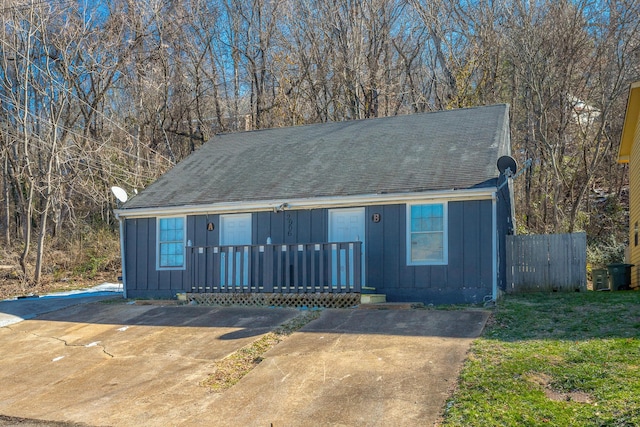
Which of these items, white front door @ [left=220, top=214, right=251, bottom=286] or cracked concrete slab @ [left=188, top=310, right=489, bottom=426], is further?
white front door @ [left=220, top=214, right=251, bottom=286]

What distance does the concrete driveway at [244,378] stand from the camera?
6582 millimetres

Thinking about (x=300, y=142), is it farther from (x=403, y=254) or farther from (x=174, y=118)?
(x=174, y=118)

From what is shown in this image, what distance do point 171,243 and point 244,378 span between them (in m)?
7.09

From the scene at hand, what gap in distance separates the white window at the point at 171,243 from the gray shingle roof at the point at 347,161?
0.52 meters

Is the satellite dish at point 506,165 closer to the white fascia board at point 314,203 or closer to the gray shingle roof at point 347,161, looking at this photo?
the gray shingle roof at point 347,161

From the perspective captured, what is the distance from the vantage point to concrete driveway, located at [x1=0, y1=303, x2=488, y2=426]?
6.58m

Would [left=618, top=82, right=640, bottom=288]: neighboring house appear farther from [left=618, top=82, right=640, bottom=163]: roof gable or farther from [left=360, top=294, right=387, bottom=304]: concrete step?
[left=360, top=294, right=387, bottom=304]: concrete step

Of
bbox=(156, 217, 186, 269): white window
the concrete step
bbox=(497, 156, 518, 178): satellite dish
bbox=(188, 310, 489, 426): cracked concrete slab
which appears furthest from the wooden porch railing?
bbox=(497, 156, 518, 178): satellite dish

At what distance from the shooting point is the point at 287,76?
27.0m

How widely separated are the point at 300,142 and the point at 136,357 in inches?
332

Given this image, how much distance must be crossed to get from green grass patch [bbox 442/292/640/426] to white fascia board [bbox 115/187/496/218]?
2569 mm

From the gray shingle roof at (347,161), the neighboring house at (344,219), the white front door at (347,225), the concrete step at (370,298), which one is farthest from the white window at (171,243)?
the concrete step at (370,298)

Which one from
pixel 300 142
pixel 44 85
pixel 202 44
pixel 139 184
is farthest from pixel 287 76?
pixel 300 142

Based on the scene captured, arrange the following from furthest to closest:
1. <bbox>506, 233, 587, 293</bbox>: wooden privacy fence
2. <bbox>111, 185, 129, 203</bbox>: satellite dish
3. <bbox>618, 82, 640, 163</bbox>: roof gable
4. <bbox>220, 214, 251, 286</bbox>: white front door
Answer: <bbox>111, 185, 129, 203</bbox>: satellite dish, <bbox>618, 82, 640, 163</bbox>: roof gable, <bbox>506, 233, 587, 293</bbox>: wooden privacy fence, <bbox>220, 214, 251, 286</bbox>: white front door
